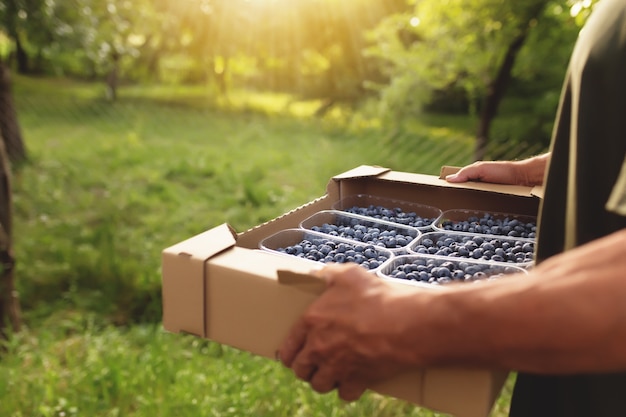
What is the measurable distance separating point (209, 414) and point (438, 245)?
201 cm

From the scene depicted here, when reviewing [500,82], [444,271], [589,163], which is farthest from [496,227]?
[500,82]

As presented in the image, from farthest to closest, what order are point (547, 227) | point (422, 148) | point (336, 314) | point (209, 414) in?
point (422, 148) < point (209, 414) < point (547, 227) < point (336, 314)

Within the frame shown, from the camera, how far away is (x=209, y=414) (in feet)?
10.5

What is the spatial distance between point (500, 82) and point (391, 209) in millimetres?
5776

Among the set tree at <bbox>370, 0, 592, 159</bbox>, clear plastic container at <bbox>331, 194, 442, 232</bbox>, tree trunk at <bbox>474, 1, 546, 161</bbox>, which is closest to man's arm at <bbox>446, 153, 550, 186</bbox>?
clear plastic container at <bbox>331, 194, 442, 232</bbox>

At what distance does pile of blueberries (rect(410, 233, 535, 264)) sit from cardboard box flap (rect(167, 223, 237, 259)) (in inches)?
18.1

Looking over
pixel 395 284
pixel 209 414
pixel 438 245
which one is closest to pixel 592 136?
pixel 395 284

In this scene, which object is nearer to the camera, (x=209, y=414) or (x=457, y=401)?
(x=457, y=401)

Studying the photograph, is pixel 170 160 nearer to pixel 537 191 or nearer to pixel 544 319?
pixel 537 191

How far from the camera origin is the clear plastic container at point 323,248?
1.48 meters

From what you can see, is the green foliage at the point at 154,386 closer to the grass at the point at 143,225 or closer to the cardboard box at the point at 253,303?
the grass at the point at 143,225

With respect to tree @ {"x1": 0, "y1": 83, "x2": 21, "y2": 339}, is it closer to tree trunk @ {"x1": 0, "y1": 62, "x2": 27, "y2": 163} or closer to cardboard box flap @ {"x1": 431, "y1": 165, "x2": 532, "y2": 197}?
cardboard box flap @ {"x1": 431, "y1": 165, "x2": 532, "y2": 197}

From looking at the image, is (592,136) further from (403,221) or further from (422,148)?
(422,148)

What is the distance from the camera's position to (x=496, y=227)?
5.76 feet
